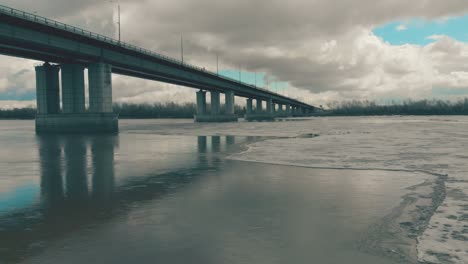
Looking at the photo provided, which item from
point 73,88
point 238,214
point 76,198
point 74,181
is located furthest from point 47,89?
point 238,214

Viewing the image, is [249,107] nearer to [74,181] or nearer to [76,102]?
[76,102]

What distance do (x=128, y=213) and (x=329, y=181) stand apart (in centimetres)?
822

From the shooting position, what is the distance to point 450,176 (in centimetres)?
1529

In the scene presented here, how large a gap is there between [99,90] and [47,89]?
12435 mm

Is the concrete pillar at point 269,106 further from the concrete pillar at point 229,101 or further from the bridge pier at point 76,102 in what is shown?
the bridge pier at point 76,102

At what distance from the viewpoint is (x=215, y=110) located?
127625 mm

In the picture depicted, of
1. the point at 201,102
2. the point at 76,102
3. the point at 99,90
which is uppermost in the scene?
the point at 201,102

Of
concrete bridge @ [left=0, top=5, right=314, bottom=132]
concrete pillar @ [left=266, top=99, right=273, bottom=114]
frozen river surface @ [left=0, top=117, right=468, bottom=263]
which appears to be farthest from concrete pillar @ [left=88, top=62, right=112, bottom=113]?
concrete pillar @ [left=266, top=99, right=273, bottom=114]

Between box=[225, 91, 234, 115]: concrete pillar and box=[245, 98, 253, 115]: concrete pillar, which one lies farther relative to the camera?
box=[245, 98, 253, 115]: concrete pillar

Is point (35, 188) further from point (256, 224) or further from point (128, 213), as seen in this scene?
point (256, 224)

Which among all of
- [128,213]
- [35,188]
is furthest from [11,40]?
[128,213]

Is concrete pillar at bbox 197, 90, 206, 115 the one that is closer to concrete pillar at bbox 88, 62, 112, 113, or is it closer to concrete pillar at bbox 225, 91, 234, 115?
concrete pillar at bbox 225, 91, 234, 115

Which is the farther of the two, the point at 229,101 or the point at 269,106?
the point at 269,106

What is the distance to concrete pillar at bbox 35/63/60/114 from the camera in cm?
6481
